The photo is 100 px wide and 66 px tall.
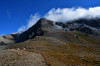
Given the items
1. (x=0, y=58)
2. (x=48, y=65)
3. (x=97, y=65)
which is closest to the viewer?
(x=48, y=65)

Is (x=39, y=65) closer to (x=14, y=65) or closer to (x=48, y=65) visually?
(x=48, y=65)

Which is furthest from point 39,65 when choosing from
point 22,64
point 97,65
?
point 97,65

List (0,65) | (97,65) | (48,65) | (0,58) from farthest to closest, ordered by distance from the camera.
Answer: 1. (97,65)
2. (0,58)
3. (48,65)
4. (0,65)

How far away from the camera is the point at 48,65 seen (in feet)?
69.9

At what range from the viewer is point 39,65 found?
2080 cm

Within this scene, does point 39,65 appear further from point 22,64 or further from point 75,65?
point 75,65

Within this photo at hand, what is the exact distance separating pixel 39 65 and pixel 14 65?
4.42 m

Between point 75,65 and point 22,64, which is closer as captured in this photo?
point 22,64

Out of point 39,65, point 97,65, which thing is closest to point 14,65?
point 39,65

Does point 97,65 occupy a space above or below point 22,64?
below

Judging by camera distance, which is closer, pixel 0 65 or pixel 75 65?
pixel 0 65

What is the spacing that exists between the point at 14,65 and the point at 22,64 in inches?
54.8

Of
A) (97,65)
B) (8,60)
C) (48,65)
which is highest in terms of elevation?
(8,60)

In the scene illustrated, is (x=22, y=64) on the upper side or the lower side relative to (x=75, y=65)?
upper
